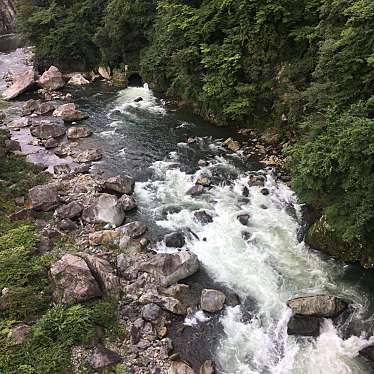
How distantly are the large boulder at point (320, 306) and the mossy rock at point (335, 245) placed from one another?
191 centimetres

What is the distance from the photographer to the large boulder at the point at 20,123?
85.0 ft

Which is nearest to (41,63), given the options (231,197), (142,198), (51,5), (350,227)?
(51,5)

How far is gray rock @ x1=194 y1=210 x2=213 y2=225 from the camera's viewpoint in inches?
629

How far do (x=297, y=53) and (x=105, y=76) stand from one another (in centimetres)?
1994

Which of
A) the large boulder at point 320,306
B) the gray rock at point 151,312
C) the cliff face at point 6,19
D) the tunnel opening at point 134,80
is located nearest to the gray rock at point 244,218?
the large boulder at point 320,306

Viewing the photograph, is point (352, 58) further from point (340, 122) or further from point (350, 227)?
point (350, 227)

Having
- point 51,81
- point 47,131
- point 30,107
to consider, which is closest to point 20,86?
point 51,81

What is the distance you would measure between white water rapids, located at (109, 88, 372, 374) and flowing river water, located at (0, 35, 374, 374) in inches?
1.1

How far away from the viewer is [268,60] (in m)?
20.5

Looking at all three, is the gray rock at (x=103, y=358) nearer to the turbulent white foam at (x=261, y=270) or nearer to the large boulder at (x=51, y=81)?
the turbulent white foam at (x=261, y=270)

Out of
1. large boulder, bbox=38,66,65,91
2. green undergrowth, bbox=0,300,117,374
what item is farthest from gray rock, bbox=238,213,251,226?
large boulder, bbox=38,66,65,91

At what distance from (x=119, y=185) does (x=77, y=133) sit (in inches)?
293

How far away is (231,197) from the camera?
17312 millimetres

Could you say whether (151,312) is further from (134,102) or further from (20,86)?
(20,86)
